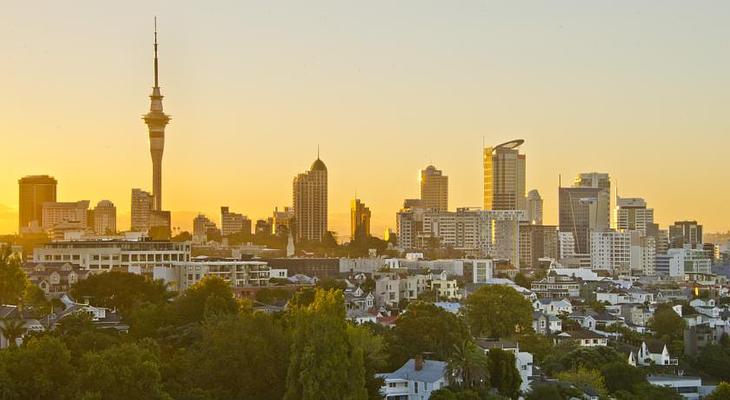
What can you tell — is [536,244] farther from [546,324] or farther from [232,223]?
[546,324]

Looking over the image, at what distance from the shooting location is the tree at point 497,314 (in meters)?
51.8

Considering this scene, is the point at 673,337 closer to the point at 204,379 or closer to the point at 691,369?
the point at 691,369

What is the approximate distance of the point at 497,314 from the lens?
5247 cm

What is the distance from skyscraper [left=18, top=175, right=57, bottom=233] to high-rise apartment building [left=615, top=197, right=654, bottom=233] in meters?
67.4

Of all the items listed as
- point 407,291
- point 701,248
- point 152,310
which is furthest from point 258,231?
point 152,310

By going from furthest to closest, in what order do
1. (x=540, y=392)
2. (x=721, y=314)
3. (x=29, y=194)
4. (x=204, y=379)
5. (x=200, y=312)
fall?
(x=29, y=194)
(x=721, y=314)
(x=200, y=312)
(x=540, y=392)
(x=204, y=379)

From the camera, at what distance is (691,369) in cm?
5078

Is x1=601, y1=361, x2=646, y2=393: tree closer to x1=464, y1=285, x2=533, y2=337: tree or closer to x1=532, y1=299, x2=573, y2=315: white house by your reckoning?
x1=464, y1=285, x2=533, y2=337: tree

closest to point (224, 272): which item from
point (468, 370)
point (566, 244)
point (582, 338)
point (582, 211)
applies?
point (582, 338)

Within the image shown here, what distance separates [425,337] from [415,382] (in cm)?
478

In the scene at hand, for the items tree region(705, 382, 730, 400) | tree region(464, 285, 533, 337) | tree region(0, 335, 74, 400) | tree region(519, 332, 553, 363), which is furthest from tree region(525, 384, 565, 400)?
tree region(464, 285, 533, 337)

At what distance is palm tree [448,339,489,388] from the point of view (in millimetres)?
35406

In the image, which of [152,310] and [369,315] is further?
[369,315]

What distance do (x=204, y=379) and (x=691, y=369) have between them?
2409cm
